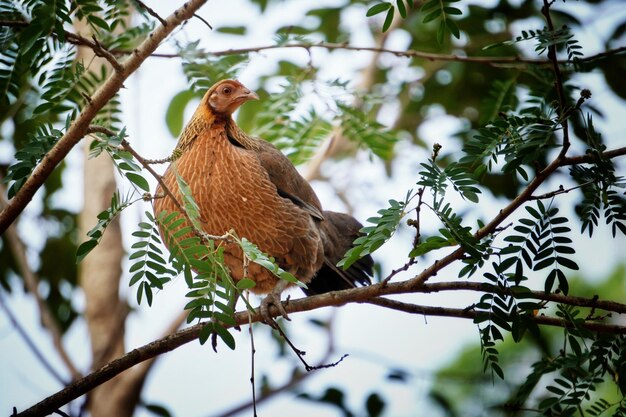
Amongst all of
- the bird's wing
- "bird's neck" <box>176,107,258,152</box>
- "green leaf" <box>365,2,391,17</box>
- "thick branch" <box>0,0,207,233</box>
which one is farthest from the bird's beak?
"green leaf" <box>365,2,391,17</box>

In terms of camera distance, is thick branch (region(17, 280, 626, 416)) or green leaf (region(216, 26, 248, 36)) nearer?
thick branch (region(17, 280, 626, 416))

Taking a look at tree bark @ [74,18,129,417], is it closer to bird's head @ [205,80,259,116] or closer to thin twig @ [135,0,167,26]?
bird's head @ [205,80,259,116]

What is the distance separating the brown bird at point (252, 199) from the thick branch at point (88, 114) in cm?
102

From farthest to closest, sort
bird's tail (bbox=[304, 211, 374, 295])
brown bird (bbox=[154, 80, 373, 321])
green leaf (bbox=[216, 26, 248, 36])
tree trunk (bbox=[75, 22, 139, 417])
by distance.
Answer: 1. green leaf (bbox=[216, 26, 248, 36])
2. tree trunk (bbox=[75, 22, 139, 417])
3. bird's tail (bbox=[304, 211, 374, 295])
4. brown bird (bbox=[154, 80, 373, 321])

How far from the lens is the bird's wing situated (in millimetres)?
3872

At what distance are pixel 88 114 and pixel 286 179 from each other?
65.7 inches

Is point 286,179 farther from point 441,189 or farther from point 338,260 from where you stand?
point 441,189

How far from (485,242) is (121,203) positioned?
4.08 ft

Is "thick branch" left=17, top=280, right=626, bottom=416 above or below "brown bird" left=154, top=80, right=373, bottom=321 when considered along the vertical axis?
below

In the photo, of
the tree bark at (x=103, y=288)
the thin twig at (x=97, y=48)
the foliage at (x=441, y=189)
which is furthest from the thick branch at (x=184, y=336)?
the tree bark at (x=103, y=288)

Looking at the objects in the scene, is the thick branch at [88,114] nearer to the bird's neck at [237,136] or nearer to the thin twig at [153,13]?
the thin twig at [153,13]

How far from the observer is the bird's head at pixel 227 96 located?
3.85m

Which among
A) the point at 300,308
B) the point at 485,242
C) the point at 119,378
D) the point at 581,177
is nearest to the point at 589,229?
the point at 581,177

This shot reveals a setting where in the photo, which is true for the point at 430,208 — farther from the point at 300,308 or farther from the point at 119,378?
the point at 119,378
